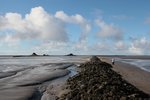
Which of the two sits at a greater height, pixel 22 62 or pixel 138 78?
pixel 22 62

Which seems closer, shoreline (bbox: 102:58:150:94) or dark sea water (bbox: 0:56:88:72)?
shoreline (bbox: 102:58:150:94)

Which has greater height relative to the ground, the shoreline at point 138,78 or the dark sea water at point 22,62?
the dark sea water at point 22,62

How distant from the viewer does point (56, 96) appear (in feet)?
63.3

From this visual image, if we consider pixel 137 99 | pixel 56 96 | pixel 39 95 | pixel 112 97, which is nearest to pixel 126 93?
pixel 112 97

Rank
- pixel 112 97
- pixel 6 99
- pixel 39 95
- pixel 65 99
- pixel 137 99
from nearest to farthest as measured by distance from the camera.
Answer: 1. pixel 137 99
2. pixel 112 97
3. pixel 65 99
4. pixel 6 99
5. pixel 39 95

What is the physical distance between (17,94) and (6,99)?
1.96m

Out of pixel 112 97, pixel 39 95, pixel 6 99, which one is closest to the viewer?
pixel 112 97

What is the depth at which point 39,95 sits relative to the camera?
20.0 metres

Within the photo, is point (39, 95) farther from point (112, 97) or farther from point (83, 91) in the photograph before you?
point (112, 97)

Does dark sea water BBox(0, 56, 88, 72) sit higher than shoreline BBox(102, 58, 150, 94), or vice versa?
dark sea water BBox(0, 56, 88, 72)

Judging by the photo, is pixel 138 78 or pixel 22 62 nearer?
pixel 138 78

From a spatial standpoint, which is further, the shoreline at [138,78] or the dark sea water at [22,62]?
the dark sea water at [22,62]

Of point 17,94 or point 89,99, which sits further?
point 17,94

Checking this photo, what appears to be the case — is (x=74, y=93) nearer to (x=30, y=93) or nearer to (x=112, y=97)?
(x=112, y=97)
